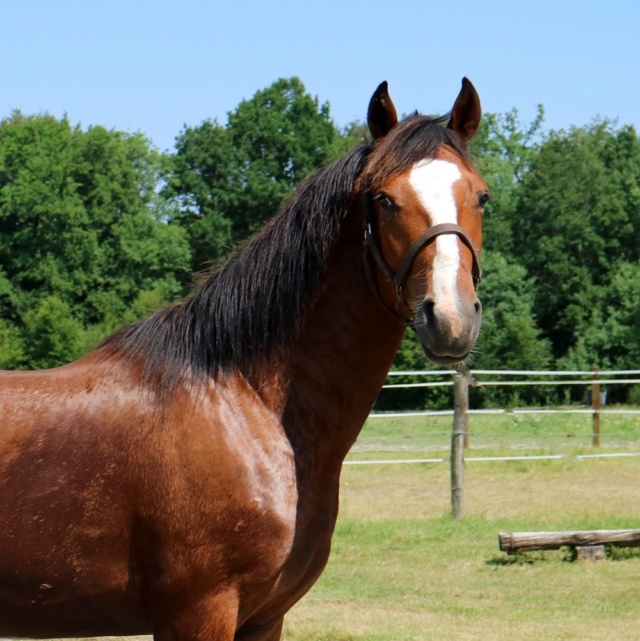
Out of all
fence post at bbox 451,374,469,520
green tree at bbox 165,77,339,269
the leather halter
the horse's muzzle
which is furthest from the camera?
green tree at bbox 165,77,339,269

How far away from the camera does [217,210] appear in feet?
133

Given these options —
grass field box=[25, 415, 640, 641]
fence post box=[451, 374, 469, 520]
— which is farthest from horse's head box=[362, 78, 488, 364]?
fence post box=[451, 374, 469, 520]

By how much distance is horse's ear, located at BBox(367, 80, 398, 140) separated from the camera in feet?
10.2

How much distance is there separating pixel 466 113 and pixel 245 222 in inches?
1477

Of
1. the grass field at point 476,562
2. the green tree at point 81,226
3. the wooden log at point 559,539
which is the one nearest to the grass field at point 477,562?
the grass field at point 476,562

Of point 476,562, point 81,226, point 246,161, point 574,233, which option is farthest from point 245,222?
point 476,562

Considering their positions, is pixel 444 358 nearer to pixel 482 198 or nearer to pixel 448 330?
pixel 448 330

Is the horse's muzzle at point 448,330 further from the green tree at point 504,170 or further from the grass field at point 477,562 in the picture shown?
the green tree at point 504,170

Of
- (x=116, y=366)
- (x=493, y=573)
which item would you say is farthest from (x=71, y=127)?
(x=116, y=366)

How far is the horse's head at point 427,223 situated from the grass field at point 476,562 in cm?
379

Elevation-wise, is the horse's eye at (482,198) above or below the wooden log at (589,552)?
above

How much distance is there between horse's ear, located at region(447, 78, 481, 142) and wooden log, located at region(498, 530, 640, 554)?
19.6ft

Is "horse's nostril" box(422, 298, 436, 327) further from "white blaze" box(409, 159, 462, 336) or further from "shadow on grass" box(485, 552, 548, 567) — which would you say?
"shadow on grass" box(485, 552, 548, 567)

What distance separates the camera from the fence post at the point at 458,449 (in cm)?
1102
